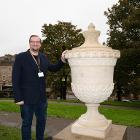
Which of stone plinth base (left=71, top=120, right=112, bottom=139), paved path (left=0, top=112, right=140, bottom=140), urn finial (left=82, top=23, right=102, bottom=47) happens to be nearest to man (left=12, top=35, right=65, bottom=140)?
urn finial (left=82, top=23, right=102, bottom=47)

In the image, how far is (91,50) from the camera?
4.92 m

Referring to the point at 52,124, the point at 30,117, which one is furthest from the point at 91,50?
the point at 52,124

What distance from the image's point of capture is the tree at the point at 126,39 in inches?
1124

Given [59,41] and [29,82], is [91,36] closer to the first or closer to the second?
[29,82]

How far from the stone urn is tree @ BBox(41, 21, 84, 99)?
3674 centimetres

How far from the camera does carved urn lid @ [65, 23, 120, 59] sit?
491cm

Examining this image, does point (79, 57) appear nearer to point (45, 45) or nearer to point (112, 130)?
point (112, 130)

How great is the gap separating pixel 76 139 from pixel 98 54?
1.34 m

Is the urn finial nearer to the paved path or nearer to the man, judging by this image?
the man

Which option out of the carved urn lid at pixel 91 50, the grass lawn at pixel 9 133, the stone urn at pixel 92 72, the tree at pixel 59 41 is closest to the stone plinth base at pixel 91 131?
the stone urn at pixel 92 72

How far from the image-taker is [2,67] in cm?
8431

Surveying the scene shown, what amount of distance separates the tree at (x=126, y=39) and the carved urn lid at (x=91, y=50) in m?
22.6

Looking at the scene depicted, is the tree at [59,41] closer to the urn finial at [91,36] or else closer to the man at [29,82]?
the man at [29,82]

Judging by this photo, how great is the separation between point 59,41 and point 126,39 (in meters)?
13.7
